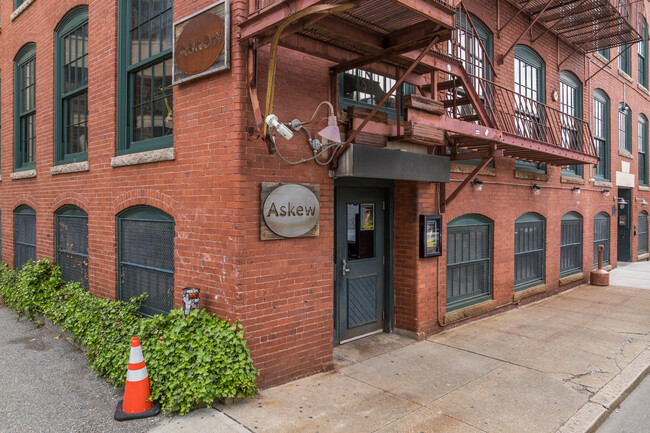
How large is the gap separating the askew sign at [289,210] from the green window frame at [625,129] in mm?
13961

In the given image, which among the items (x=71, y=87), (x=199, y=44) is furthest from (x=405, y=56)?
(x=71, y=87)

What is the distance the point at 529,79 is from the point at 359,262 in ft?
21.6

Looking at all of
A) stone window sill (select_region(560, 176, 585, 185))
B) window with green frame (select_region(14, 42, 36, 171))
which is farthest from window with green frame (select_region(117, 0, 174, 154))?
stone window sill (select_region(560, 176, 585, 185))

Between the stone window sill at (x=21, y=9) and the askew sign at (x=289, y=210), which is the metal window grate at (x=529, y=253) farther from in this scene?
the stone window sill at (x=21, y=9)

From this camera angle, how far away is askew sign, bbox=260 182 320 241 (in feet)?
16.3

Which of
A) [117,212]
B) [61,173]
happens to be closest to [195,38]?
[117,212]

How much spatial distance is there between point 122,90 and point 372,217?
14.3 ft

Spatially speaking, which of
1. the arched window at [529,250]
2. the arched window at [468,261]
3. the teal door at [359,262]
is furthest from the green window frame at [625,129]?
the teal door at [359,262]

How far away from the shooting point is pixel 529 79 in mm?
10195

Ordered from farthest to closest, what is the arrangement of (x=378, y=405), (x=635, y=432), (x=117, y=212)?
(x=117, y=212)
(x=378, y=405)
(x=635, y=432)

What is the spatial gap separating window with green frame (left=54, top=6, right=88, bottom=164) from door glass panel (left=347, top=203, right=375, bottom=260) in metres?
4.83

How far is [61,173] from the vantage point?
8.25 metres

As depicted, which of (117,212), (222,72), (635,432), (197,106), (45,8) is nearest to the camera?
(635,432)

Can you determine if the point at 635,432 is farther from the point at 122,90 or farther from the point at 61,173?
the point at 61,173
